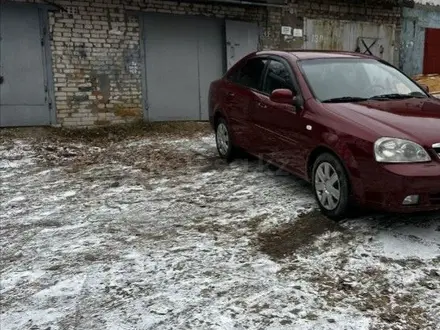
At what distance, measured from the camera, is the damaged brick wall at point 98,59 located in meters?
9.05

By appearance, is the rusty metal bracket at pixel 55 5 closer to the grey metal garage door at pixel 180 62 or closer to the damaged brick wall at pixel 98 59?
the damaged brick wall at pixel 98 59

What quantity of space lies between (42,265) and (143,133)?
6130 millimetres

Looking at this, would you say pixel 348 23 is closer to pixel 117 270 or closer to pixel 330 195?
pixel 330 195

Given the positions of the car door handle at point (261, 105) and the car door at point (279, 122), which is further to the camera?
the car door handle at point (261, 105)

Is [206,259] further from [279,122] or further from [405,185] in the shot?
[279,122]

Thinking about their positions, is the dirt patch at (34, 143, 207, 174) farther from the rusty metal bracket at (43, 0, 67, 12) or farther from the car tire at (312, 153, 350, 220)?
the rusty metal bracket at (43, 0, 67, 12)

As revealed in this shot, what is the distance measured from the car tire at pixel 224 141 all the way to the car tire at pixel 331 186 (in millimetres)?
2189

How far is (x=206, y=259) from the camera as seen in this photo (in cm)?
344

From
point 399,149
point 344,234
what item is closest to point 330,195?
point 344,234

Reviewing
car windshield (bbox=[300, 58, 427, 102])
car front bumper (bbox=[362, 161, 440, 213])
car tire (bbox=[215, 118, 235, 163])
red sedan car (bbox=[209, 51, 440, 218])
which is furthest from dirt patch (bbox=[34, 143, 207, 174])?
car front bumper (bbox=[362, 161, 440, 213])

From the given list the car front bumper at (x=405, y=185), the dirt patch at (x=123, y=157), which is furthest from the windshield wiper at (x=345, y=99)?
the dirt patch at (x=123, y=157)

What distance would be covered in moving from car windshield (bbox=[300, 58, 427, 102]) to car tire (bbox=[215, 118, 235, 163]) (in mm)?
1787

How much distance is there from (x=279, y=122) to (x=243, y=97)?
1044 mm

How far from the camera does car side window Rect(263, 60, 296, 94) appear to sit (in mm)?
4801
